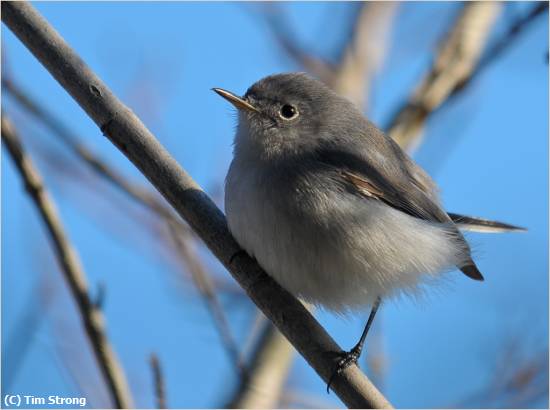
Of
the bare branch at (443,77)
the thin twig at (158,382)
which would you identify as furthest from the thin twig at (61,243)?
the bare branch at (443,77)

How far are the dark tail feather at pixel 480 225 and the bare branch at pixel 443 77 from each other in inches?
22.1

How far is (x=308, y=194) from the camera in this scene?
2971 millimetres

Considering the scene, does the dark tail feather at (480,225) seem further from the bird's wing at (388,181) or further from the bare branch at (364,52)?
the bare branch at (364,52)

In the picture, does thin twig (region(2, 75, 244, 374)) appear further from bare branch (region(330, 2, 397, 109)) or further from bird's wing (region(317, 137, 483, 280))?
bare branch (region(330, 2, 397, 109))

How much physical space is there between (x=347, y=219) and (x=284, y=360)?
102 cm

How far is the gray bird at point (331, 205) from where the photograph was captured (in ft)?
9.51

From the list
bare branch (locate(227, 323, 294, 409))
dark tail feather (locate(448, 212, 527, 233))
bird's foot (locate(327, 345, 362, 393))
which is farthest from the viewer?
dark tail feather (locate(448, 212, 527, 233))

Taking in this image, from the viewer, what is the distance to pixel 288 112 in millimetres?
3432

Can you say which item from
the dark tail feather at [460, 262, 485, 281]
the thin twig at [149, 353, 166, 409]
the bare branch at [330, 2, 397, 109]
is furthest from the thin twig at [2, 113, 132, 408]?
the bare branch at [330, 2, 397, 109]

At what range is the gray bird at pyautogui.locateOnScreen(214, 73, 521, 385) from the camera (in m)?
2.90

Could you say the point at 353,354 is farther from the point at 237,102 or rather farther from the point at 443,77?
the point at 443,77

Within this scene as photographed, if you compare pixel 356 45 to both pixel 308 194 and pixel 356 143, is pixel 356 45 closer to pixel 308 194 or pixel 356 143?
pixel 356 143

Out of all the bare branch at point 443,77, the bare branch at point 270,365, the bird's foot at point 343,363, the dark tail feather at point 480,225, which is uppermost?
Answer: the bare branch at point 443,77

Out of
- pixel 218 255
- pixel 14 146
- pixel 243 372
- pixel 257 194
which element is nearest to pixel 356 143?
pixel 257 194
